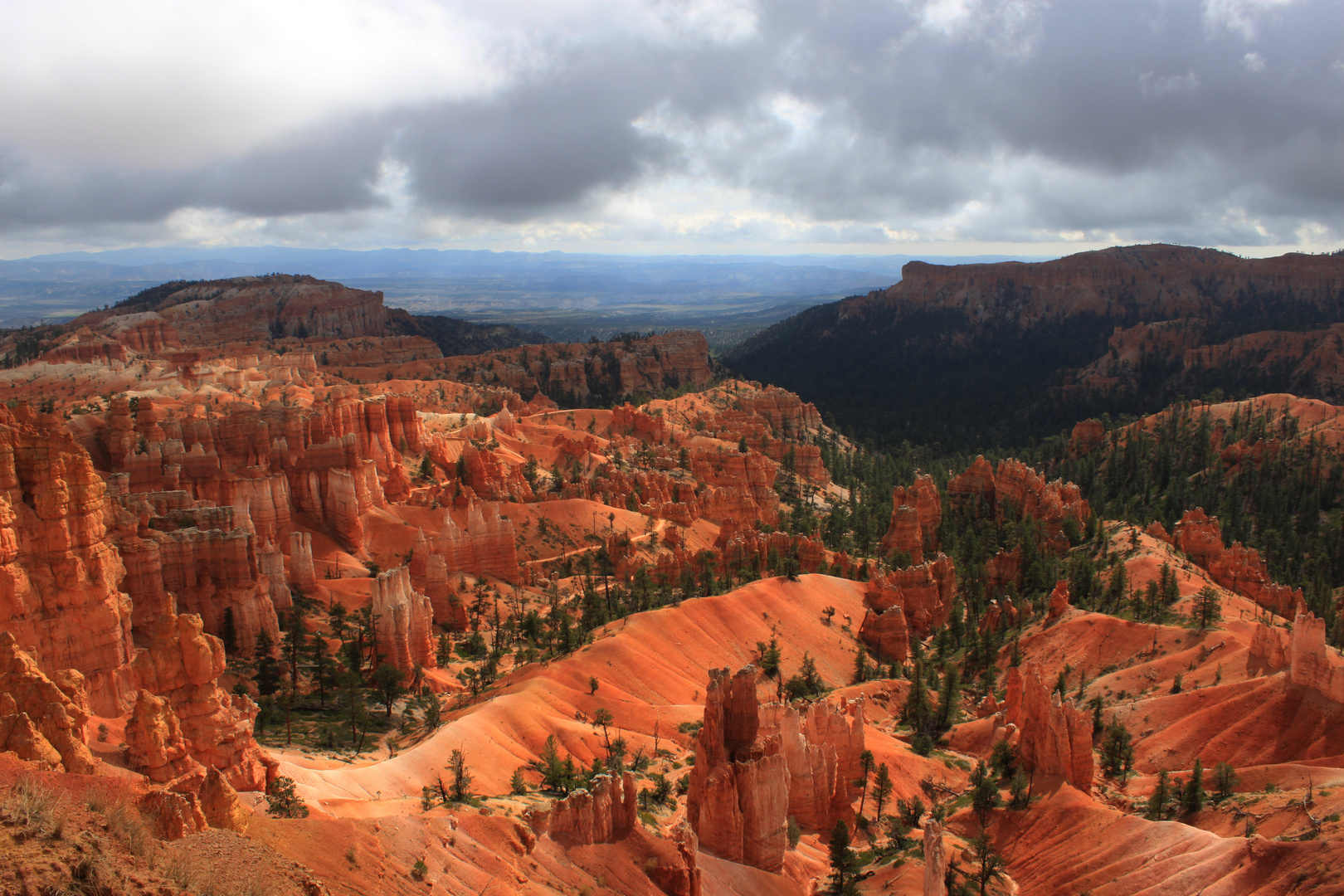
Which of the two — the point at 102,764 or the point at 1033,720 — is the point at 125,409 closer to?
the point at 102,764

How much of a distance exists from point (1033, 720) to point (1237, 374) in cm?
16425

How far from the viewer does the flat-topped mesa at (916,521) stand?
7722cm

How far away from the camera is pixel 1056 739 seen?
33.7m

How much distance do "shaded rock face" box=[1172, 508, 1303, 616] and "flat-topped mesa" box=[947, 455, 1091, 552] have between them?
839 cm

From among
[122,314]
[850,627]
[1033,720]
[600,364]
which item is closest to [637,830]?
[1033,720]

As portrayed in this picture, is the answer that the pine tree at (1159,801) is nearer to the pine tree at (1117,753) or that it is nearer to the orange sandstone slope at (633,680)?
the pine tree at (1117,753)

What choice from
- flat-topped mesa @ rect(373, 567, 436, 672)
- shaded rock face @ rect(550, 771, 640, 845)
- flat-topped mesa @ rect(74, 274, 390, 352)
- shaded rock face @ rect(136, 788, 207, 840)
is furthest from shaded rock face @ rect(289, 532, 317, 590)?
flat-topped mesa @ rect(74, 274, 390, 352)

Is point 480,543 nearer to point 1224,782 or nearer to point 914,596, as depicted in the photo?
point 914,596

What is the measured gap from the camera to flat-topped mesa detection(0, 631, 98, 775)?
15195mm

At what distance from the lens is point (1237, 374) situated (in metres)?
170

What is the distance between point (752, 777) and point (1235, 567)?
53011 millimetres

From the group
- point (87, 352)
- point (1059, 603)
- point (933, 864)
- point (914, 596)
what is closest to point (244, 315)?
point (87, 352)

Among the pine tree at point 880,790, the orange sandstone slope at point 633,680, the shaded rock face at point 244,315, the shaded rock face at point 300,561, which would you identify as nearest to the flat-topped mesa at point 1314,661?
the pine tree at point 880,790

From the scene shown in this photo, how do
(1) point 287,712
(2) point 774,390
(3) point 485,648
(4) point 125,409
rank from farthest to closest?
1. (2) point 774,390
2. (4) point 125,409
3. (3) point 485,648
4. (1) point 287,712
